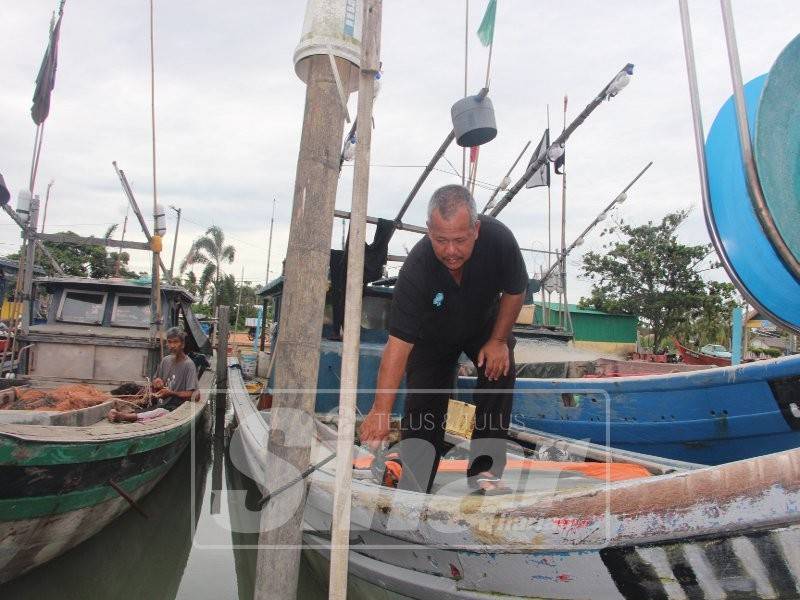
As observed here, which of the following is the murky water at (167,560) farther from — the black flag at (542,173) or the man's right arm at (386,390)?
the black flag at (542,173)

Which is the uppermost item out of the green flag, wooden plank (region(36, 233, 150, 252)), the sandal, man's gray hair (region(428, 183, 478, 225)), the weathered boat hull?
the green flag

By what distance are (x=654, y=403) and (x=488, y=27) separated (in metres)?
3.40

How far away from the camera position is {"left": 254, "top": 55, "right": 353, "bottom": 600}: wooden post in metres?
2.13

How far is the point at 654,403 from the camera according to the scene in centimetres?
463

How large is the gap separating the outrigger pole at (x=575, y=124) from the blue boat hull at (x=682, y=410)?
190 centimetres

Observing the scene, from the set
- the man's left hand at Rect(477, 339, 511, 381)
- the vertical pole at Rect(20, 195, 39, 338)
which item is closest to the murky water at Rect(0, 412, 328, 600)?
the man's left hand at Rect(477, 339, 511, 381)

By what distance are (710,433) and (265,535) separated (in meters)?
3.86

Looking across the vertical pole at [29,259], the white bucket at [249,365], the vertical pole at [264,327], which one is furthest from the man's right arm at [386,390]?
the white bucket at [249,365]

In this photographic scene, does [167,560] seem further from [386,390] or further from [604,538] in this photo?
[604,538]

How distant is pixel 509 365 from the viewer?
2553 millimetres

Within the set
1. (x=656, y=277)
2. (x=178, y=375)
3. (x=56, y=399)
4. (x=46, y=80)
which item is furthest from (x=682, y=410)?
(x=656, y=277)

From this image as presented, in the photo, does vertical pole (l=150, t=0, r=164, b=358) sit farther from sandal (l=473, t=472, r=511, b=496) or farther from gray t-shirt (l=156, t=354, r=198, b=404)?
sandal (l=473, t=472, r=511, b=496)

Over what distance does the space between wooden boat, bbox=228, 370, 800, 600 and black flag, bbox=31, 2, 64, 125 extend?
580 cm

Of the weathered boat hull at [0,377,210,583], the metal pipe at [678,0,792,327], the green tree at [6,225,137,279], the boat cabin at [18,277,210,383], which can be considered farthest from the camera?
the green tree at [6,225,137,279]
